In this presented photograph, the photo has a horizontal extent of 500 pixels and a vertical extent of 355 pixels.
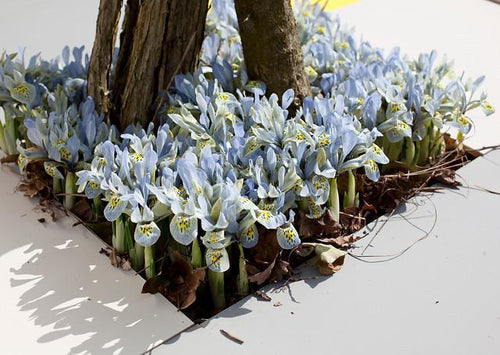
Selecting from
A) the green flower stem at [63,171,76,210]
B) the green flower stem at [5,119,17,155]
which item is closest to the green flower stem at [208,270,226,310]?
the green flower stem at [63,171,76,210]

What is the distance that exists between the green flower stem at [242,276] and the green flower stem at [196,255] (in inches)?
4.2

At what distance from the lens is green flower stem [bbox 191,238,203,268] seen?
6.94 feet

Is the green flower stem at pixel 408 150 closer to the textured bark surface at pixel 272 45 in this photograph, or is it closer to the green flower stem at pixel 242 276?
the textured bark surface at pixel 272 45

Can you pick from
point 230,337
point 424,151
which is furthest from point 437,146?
point 230,337

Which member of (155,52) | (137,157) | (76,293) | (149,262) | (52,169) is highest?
(155,52)

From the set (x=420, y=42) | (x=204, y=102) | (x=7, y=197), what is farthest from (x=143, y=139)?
(x=420, y=42)

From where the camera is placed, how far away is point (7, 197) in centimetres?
259

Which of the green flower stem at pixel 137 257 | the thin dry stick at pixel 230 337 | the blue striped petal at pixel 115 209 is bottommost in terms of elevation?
the thin dry stick at pixel 230 337

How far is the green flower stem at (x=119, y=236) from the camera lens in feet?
7.34

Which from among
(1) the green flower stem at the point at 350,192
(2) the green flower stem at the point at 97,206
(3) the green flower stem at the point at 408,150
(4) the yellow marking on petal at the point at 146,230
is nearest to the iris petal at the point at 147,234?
(4) the yellow marking on petal at the point at 146,230

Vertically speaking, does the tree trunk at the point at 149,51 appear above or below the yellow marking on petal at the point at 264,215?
above

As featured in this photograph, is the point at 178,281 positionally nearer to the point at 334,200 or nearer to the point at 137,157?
the point at 137,157

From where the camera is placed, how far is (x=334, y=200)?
2326 mm

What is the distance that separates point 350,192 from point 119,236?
685mm
